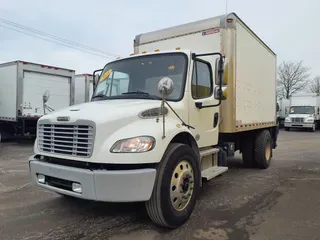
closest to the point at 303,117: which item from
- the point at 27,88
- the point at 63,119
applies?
the point at 27,88

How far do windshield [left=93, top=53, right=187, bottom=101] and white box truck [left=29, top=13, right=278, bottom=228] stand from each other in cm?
2

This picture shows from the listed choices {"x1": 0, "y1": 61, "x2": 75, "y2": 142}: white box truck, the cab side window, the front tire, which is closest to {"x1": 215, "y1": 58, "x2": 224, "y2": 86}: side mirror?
the cab side window

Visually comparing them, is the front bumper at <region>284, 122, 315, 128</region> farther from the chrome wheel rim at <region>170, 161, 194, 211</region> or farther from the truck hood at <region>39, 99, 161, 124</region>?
the truck hood at <region>39, 99, 161, 124</region>

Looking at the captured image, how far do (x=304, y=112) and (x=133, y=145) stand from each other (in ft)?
89.6

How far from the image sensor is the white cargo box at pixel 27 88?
12.3 metres

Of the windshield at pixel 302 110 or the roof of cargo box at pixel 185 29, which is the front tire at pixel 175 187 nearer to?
the roof of cargo box at pixel 185 29

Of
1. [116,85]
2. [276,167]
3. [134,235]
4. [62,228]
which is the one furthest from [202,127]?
[276,167]

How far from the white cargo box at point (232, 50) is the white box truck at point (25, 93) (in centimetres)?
734

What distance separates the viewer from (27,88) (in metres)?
12.6

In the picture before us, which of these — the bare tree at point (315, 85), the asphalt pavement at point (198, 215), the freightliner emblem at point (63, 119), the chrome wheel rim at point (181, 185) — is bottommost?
the asphalt pavement at point (198, 215)

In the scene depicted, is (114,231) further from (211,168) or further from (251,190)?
(251,190)

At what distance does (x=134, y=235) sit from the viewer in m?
→ 3.53

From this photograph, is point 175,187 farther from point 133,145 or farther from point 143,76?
point 143,76

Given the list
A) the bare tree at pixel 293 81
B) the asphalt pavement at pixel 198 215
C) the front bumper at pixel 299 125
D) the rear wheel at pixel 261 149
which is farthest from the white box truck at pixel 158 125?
the bare tree at pixel 293 81
